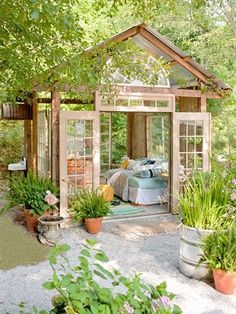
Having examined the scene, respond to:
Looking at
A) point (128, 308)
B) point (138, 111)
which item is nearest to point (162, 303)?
point (128, 308)

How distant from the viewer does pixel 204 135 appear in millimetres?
7215

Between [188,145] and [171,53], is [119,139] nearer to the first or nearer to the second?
[188,145]

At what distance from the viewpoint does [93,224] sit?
5801 mm

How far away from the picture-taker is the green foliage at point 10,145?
11.7 m

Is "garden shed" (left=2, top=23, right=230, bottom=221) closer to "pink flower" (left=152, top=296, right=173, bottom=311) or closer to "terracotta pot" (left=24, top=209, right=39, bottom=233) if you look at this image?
"terracotta pot" (left=24, top=209, right=39, bottom=233)

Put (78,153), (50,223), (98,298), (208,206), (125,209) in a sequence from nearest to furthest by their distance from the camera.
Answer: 1. (98,298)
2. (208,206)
3. (50,223)
4. (78,153)
5. (125,209)

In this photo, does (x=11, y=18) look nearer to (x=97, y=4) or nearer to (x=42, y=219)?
(x=97, y=4)

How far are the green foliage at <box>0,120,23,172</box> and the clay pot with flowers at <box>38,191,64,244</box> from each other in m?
6.29

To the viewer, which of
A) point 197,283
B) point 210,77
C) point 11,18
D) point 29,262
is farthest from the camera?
point 210,77

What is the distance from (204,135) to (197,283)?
3.76 meters

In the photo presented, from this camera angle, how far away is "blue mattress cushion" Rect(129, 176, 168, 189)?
305 inches

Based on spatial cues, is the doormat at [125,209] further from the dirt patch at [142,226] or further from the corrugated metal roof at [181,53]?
the corrugated metal roof at [181,53]

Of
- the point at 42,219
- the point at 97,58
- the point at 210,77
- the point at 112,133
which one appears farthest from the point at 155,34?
the point at 112,133

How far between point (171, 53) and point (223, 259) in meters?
4.09
